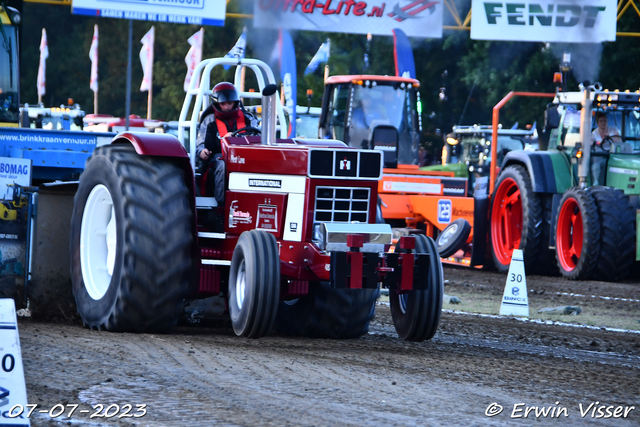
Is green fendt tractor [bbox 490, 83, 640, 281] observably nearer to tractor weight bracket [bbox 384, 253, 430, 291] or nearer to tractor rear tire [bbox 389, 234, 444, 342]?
tractor rear tire [bbox 389, 234, 444, 342]

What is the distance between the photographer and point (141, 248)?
6992 mm

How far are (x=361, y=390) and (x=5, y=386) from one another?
2.05m

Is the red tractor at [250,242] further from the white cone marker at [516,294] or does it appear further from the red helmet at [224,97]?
the white cone marker at [516,294]

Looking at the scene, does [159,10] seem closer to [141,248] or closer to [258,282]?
[141,248]

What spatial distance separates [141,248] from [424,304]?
1.97 metres

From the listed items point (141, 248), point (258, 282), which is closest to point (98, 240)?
point (141, 248)

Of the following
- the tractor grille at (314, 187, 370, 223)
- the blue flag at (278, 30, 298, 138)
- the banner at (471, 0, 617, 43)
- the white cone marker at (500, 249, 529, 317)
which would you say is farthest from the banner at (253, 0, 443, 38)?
the tractor grille at (314, 187, 370, 223)

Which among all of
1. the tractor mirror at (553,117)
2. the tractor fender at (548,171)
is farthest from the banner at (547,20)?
the tractor mirror at (553,117)

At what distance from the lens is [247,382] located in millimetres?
5465

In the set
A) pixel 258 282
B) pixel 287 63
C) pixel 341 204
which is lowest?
pixel 258 282

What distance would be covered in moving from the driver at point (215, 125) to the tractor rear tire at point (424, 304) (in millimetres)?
1611

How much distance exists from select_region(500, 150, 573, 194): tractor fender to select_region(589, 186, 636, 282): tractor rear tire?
124 cm

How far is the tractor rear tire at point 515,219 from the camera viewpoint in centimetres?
1505

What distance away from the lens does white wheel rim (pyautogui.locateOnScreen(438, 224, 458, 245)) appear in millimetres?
15602
